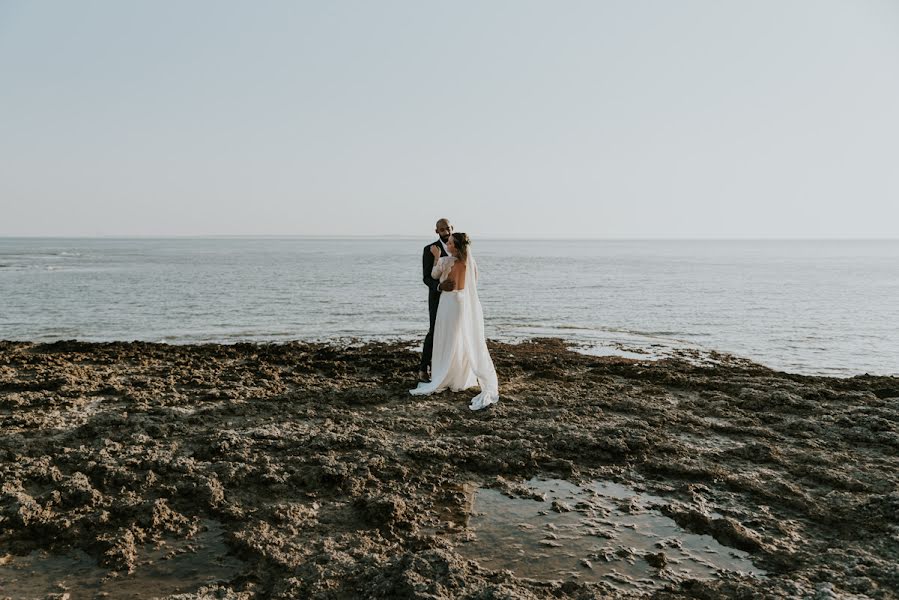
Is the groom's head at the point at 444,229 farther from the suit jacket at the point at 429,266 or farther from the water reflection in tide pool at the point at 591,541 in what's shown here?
the water reflection in tide pool at the point at 591,541

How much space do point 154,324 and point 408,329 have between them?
837 cm

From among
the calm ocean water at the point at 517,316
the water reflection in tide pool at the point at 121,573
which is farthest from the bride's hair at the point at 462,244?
the calm ocean water at the point at 517,316

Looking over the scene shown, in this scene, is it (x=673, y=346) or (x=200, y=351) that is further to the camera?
(x=673, y=346)

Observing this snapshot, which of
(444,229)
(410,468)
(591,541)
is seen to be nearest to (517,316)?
(444,229)

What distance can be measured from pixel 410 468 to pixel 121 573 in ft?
8.94

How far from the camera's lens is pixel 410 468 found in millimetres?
6133

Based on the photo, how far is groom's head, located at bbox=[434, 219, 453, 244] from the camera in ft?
29.8

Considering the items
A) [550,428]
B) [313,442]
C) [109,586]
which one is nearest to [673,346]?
[550,428]

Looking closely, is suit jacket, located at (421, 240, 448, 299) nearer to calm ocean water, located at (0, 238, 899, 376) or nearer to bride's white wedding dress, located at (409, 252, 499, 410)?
bride's white wedding dress, located at (409, 252, 499, 410)

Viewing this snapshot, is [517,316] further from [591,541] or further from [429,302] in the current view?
[591,541]

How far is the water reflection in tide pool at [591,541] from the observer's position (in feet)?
14.2

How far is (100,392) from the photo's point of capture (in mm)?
8961

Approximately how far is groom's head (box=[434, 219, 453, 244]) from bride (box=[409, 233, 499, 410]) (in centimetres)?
15

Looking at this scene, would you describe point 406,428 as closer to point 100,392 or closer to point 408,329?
point 100,392
